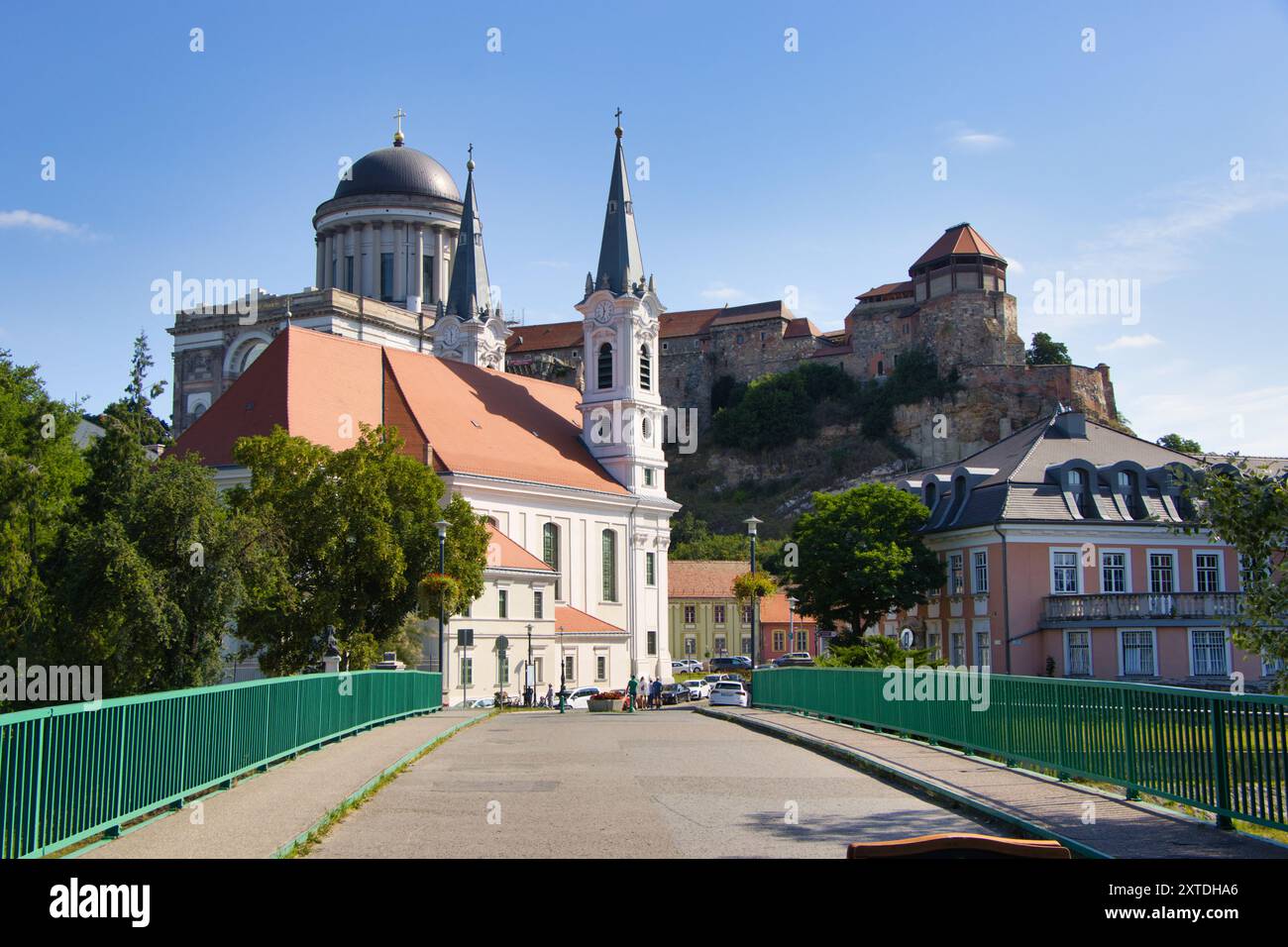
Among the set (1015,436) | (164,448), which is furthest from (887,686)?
(164,448)

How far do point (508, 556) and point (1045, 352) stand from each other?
96920mm

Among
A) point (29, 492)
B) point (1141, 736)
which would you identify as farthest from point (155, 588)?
point (1141, 736)

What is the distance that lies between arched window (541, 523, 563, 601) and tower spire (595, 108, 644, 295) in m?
14.6

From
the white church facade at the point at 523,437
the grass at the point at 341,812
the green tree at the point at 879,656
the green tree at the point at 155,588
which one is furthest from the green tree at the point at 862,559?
the grass at the point at 341,812

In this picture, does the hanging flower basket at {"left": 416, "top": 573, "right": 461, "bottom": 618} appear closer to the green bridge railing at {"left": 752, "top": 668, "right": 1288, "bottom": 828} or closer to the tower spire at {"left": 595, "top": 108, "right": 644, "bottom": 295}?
the green bridge railing at {"left": 752, "top": 668, "right": 1288, "bottom": 828}

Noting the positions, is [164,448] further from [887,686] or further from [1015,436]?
[887,686]

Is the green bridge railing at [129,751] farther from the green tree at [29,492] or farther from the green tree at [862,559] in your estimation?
the green tree at [862,559]

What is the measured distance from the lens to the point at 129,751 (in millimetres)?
11594

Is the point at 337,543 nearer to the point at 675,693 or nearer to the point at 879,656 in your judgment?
the point at 879,656

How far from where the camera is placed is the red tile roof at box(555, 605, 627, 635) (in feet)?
197

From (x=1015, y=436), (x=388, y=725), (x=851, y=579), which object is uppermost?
(x=1015, y=436)
